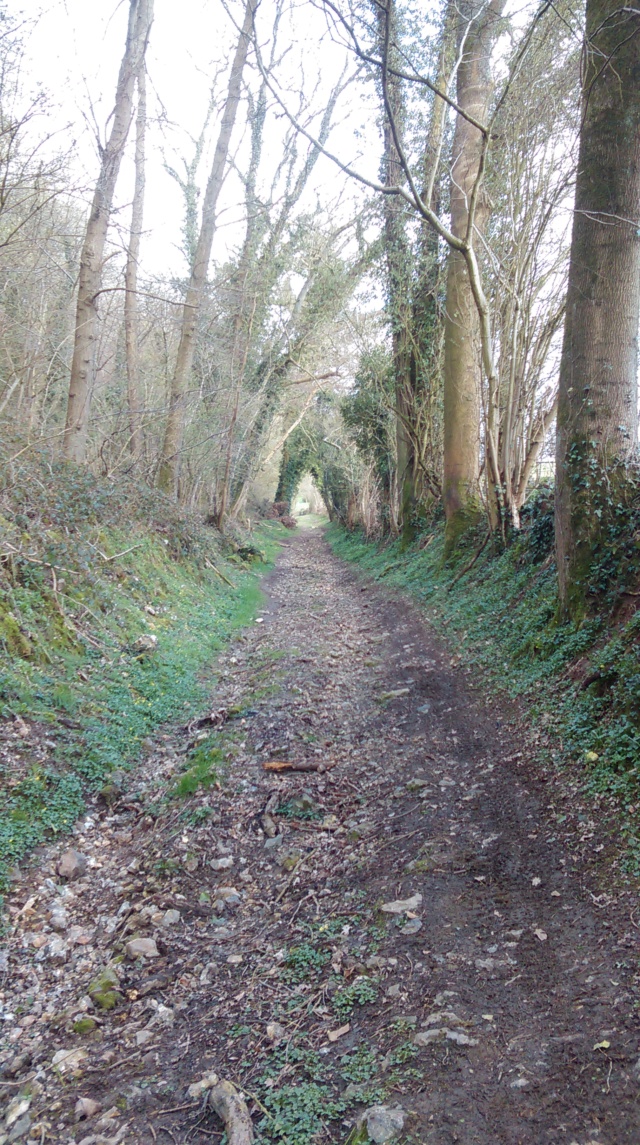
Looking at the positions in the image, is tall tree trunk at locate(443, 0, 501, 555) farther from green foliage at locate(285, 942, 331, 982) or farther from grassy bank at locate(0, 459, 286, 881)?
green foliage at locate(285, 942, 331, 982)

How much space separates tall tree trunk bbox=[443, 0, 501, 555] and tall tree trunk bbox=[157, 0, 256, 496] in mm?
5609

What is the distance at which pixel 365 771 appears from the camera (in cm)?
563

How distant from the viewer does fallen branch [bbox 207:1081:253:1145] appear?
256cm

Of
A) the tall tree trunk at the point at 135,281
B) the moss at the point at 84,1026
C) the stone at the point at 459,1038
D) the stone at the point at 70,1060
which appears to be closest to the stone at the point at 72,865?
the moss at the point at 84,1026

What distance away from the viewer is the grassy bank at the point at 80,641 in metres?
5.00

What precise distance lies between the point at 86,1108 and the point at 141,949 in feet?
3.20

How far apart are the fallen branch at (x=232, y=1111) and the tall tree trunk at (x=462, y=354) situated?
984 cm

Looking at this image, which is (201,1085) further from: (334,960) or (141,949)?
(141,949)

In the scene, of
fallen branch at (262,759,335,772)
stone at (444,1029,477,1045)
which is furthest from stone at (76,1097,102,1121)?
fallen branch at (262,759,335,772)

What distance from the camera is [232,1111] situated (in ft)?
8.77

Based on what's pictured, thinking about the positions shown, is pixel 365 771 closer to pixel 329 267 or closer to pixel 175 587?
pixel 175 587

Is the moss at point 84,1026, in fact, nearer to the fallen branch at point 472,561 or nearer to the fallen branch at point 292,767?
the fallen branch at point 292,767

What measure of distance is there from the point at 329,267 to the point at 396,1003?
2055cm

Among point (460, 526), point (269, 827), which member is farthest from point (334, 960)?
point (460, 526)
